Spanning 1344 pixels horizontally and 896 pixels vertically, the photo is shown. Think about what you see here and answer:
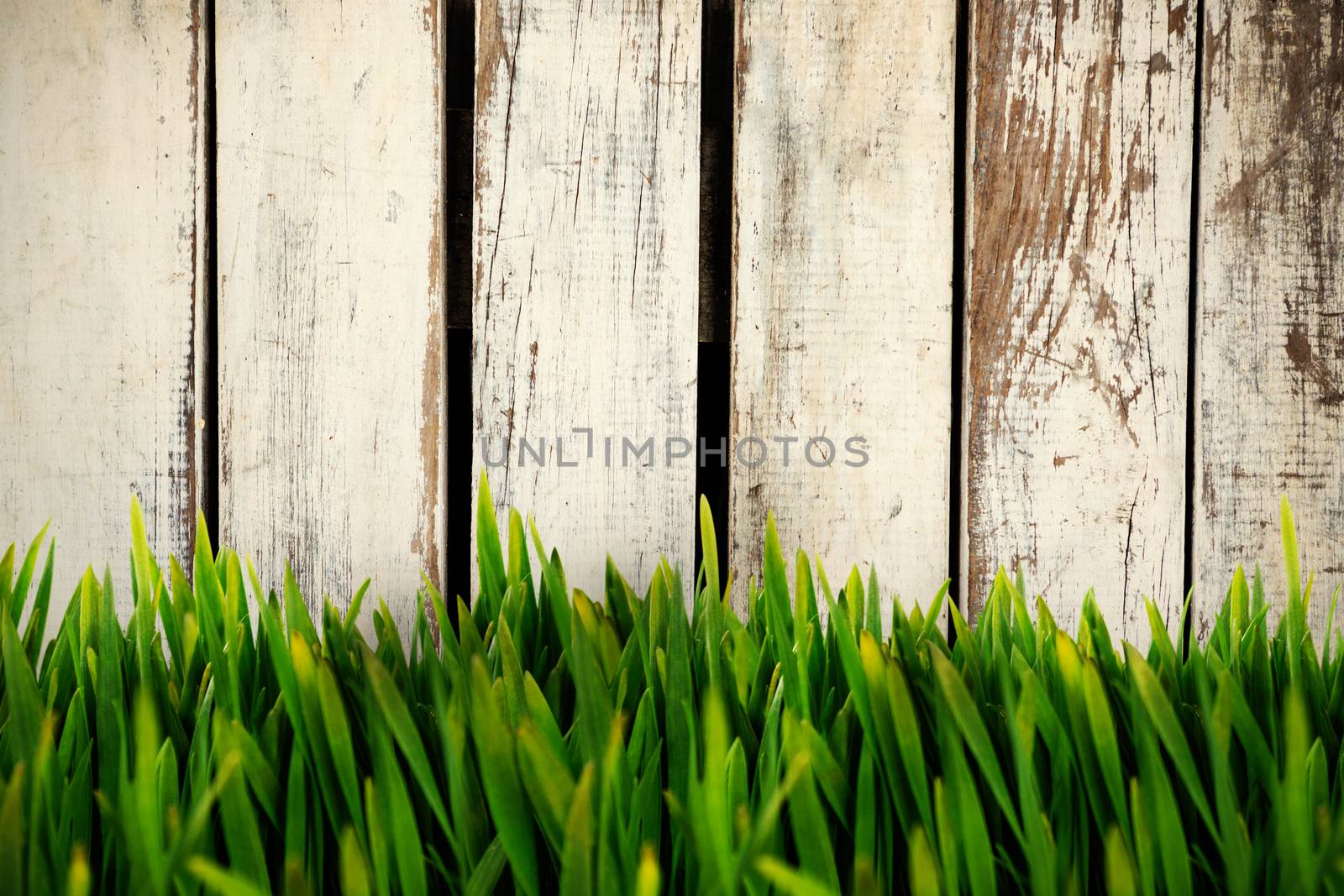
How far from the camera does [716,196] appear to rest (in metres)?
0.79

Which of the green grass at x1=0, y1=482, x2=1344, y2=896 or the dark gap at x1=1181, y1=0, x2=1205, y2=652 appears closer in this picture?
the green grass at x1=0, y1=482, x2=1344, y2=896

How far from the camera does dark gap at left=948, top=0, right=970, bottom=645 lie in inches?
30.5

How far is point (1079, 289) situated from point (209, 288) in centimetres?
81

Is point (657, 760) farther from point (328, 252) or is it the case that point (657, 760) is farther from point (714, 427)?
point (328, 252)

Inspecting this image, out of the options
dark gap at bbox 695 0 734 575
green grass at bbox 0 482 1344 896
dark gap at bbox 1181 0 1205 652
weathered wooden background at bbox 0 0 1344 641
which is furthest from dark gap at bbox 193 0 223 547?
dark gap at bbox 1181 0 1205 652

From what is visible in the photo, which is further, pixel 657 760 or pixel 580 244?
pixel 580 244

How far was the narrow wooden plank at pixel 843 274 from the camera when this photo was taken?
755 mm

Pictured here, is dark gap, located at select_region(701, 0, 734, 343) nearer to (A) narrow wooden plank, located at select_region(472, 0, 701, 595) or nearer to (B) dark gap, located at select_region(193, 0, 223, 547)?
(A) narrow wooden plank, located at select_region(472, 0, 701, 595)

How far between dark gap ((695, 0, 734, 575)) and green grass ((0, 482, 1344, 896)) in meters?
0.22

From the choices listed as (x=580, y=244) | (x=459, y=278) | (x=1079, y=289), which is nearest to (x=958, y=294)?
(x=1079, y=289)

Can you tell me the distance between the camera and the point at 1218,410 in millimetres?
769

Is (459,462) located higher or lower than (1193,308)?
lower

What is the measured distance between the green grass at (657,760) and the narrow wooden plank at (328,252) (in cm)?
20

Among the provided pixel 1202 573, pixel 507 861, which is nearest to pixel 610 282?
pixel 507 861
